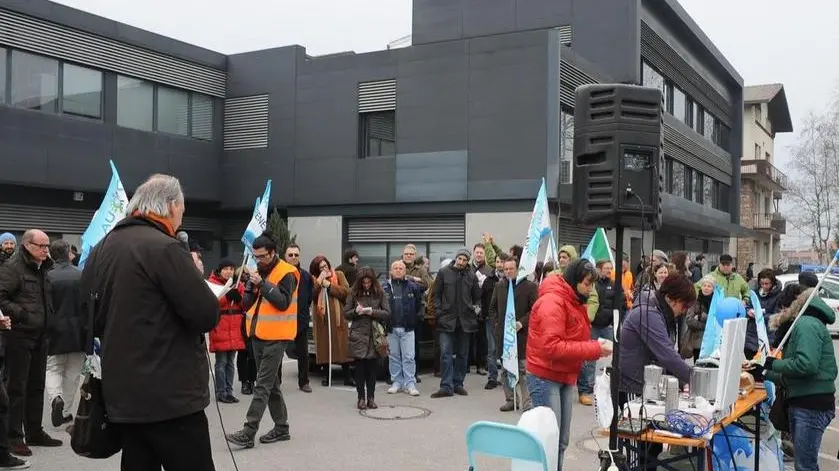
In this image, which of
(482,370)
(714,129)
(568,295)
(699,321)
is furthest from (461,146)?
(714,129)

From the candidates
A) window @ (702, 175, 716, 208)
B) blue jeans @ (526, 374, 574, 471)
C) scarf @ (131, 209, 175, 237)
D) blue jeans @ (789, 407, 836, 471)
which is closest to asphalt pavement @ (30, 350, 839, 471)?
blue jeans @ (526, 374, 574, 471)

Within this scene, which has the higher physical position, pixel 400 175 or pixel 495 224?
pixel 400 175

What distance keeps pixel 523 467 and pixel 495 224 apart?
1740 cm

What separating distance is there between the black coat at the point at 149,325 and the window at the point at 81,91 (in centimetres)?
1943

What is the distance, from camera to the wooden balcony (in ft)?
175

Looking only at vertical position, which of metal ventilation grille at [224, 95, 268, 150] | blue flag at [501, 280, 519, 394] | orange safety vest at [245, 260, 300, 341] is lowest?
blue flag at [501, 280, 519, 394]

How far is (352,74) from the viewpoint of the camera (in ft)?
77.5

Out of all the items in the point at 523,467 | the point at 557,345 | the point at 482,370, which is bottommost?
the point at 482,370

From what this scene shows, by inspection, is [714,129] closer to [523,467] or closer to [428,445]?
[428,445]

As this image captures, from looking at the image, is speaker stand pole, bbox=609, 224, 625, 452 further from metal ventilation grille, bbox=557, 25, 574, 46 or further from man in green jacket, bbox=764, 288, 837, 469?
metal ventilation grille, bbox=557, 25, 574, 46

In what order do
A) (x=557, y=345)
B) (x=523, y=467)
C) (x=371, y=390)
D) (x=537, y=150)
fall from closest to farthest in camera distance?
(x=523, y=467) → (x=557, y=345) → (x=371, y=390) → (x=537, y=150)

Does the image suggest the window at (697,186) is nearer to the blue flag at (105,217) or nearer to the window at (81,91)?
the window at (81,91)

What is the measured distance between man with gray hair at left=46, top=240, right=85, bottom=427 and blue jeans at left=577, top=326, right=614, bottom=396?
6330 millimetres

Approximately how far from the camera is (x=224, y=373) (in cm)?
991
